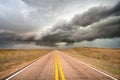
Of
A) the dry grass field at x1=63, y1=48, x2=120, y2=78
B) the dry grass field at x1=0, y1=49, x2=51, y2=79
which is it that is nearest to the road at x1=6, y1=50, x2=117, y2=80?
the dry grass field at x1=0, y1=49, x2=51, y2=79

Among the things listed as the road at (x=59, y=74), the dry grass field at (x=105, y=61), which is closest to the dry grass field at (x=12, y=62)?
the road at (x=59, y=74)

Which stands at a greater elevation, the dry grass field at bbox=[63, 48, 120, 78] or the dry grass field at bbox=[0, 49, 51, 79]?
the dry grass field at bbox=[0, 49, 51, 79]

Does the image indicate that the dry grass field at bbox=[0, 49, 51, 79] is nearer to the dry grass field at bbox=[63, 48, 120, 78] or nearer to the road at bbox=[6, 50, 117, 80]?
the road at bbox=[6, 50, 117, 80]

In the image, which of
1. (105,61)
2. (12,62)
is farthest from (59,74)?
(105,61)

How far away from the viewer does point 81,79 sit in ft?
22.1

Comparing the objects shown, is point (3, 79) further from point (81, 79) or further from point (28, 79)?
point (81, 79)

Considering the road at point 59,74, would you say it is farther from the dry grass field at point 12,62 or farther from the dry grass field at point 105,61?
the dry grass field at point 105,61

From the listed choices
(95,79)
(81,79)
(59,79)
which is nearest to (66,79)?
(59,79)

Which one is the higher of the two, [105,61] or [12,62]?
[12,62]

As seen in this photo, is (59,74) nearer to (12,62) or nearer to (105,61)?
(12,62)

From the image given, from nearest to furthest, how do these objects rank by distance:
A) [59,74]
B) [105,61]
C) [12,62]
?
[59,74] → [12,62] → [105,61]

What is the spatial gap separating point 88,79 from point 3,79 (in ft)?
16.8

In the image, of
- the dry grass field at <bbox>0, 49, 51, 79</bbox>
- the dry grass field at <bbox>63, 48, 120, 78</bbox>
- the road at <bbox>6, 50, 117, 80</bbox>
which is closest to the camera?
the road at <bbox>6, 50, 117, 80</bbox>

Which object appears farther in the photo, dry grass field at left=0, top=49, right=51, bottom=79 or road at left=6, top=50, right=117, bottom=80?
dry grass field at left=0, top=49, right=51, bottom=79
